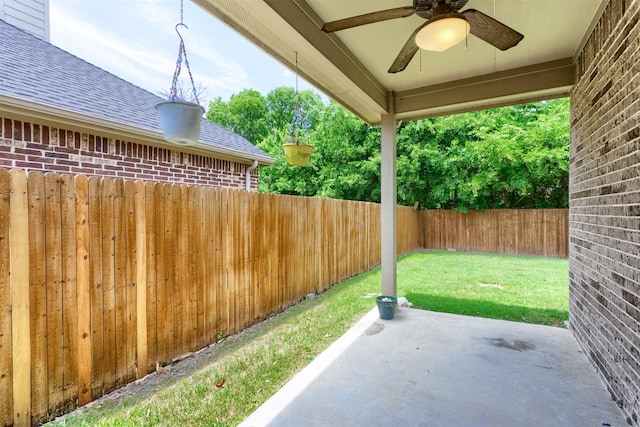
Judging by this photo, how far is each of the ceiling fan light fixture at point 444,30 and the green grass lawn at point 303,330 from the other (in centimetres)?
270

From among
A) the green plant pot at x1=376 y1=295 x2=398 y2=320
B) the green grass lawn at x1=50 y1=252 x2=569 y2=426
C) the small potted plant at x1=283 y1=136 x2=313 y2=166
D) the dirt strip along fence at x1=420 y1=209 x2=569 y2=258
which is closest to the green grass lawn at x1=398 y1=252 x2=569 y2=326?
the green grass lawn at x1=50 y1=252 x2=569 y2=426

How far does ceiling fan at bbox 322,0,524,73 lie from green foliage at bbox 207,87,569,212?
9237 millimetres

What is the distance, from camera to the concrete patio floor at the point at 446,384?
2.05m

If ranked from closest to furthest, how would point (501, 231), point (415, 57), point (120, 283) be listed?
point (120, 283), point (415, 57), point (501, 231)

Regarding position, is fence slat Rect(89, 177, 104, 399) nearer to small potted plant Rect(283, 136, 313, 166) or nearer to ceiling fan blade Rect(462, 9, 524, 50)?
small potted plant Rect(283, 136, 313, 166)

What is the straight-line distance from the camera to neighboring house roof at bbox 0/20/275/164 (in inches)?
127

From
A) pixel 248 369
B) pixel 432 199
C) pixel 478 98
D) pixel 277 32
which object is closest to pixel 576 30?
pixel 478 98

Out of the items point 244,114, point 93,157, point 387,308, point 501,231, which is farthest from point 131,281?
point 244,114

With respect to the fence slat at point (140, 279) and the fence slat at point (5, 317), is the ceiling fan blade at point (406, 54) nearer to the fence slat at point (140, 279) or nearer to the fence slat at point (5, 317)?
the fence slat at point (140, 279)

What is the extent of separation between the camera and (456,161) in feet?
36.4

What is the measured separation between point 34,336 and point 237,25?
248cm

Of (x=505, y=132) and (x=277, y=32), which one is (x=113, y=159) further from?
(x=505, y=132)

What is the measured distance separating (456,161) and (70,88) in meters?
10.7

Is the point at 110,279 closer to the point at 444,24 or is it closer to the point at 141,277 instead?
the point at 141,277
